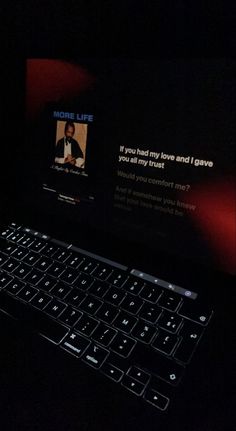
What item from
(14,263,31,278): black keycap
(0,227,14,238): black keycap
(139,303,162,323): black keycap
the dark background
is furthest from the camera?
(0,227,14,238): black keycap

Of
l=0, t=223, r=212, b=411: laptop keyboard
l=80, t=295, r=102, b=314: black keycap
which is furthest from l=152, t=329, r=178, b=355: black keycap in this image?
l=80, t=295, r=102, b=314: black keycap

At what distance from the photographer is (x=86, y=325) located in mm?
480

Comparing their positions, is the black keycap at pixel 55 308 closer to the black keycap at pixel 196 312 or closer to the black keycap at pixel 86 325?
the black keycap at pixel 86 325

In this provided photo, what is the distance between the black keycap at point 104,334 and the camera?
1.49 feet

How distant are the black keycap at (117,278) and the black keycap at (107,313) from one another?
50 mm

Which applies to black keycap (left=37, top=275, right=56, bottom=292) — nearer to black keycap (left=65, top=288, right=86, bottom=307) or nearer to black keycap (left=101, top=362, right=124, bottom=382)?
black keycap (left=65, top=288, right=86, bottom=307)

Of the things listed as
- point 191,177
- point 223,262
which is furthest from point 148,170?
point 223,262

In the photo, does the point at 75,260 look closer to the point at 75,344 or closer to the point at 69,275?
the point at 69,275

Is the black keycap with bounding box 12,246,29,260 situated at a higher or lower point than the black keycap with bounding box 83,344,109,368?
A: lower

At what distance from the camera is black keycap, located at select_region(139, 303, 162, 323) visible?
479 mm

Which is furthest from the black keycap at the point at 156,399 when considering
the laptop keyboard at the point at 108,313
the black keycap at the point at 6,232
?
the black keycap at the point at 6,232

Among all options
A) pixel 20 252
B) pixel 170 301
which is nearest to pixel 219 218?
pixel 170 301

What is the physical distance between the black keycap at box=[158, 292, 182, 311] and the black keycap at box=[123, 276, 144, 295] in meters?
0.04

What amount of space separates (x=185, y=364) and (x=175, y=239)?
24 centimetres
